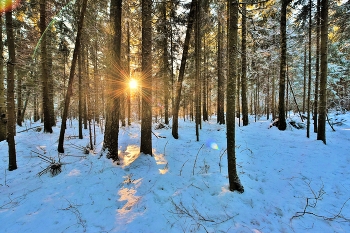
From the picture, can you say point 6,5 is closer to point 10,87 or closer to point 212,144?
point 10,87

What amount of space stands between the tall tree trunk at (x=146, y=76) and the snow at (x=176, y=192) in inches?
27.7

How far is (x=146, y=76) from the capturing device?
698 centimetres

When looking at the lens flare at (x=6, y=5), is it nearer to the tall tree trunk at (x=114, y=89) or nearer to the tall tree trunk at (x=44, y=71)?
the tall tree trunk at (x=114, y=89)

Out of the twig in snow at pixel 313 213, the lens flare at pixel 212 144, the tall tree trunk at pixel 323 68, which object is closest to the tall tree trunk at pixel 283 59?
the tall tree trunk at pixel 323 68

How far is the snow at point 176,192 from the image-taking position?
3.62 metres

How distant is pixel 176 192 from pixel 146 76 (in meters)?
4.40

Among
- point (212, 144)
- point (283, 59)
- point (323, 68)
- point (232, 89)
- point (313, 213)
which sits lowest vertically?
point (313, 213)

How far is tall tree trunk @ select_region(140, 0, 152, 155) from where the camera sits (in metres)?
6.57

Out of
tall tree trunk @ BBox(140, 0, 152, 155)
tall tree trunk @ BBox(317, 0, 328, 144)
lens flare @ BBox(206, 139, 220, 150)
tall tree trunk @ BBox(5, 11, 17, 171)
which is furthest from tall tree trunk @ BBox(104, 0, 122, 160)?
tall tree trunk @ BBox(317, 0, 328, 144)

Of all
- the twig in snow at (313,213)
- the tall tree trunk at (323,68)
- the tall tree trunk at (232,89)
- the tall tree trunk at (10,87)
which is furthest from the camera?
the tall tree trunk at (323,68)

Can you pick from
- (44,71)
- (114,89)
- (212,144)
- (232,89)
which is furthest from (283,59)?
(44,71)

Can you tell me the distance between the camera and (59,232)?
3273 mm

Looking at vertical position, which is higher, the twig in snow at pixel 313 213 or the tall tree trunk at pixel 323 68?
the tall tree trunk at pixel 323 68

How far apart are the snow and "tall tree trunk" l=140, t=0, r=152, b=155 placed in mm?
703
